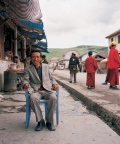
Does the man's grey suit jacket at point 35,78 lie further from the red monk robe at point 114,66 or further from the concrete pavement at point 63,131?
the red monk robe at point 114,66

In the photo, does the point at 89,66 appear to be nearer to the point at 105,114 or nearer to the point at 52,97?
the point at 105,114

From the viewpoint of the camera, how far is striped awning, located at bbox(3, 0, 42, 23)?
5936mm

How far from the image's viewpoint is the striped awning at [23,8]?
5936mm

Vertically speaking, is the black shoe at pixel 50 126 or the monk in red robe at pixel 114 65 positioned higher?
the monk in red robe at pixel 114 65

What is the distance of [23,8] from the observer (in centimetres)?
605

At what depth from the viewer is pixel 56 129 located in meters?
3.67

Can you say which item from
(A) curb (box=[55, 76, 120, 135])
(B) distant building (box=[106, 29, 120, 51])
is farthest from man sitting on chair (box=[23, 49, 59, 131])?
(B) distant building (box=[106, 29, 120, 51])

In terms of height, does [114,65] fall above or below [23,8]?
below

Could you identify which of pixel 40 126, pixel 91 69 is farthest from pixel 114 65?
pixel 40 126

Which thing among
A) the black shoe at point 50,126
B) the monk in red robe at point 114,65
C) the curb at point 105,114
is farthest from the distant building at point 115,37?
the black shoe at point 50,126

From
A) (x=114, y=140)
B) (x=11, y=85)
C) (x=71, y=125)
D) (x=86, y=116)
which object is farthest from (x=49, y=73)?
(x=11, y=85)

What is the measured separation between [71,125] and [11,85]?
5.06 m

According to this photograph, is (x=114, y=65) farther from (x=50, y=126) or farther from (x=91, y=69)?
(x=50, y=126)

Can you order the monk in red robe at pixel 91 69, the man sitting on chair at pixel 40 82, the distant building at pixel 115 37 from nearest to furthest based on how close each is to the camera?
the man sitting on chair at pixel 40 82 → the monk in red robe at pixel 91 69 → the distant building at pixel 115 37
